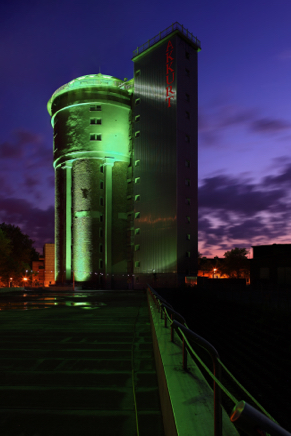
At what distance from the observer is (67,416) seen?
182 inches

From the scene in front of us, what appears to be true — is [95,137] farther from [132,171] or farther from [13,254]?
[13,254]

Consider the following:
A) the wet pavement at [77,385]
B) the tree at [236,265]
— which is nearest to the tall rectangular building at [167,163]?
the wet pavement at [77,385]

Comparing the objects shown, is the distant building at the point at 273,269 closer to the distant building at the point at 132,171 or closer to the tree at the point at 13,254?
the distant building at the point at 132,171

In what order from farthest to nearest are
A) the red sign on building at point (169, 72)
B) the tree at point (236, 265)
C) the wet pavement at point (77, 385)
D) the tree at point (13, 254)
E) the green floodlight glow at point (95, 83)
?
the tree at point (236, 265)
the tree at point (13, 254)
the green floodlight glow at point (95, 83)
the red sign on building at point (169, 72)
the wet pavement at point (77, 385)

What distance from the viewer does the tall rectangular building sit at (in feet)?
170

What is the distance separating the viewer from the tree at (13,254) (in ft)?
239

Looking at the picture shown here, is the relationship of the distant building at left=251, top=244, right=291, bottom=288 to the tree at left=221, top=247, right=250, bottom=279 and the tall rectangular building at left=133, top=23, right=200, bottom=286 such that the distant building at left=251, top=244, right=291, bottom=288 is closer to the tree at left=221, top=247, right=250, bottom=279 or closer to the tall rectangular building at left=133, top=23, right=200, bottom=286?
the tall rectangular building at left=133, top=23, right=200, bottom=286

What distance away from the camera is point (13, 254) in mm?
91125

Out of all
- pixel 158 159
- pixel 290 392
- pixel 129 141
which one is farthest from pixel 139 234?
pixel 290 392

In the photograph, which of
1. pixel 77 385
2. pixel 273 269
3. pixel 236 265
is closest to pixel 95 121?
pixel 273 269

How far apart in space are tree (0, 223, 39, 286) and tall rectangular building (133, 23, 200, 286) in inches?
1231

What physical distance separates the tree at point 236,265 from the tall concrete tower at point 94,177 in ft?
220

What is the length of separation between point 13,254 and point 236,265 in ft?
231

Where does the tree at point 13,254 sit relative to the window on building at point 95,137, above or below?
below
